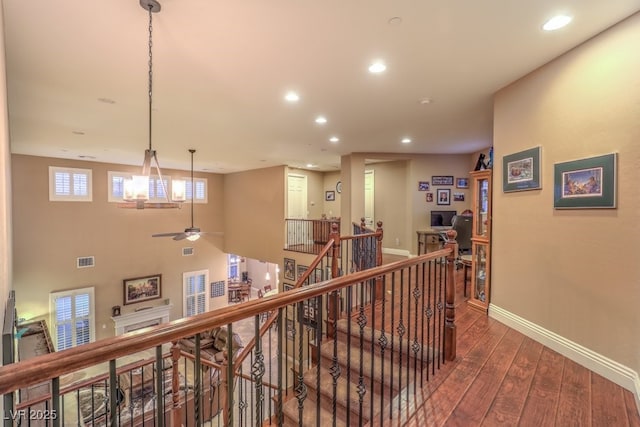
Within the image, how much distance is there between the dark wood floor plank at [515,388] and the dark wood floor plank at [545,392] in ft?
0.11

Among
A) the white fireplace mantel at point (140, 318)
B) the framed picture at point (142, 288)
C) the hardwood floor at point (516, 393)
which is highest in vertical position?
the hardwood floor at point (516, 393)

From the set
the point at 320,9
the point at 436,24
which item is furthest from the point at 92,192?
the point at 436,24

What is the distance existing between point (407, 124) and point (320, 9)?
313cm

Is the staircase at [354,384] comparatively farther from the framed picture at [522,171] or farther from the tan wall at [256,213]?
the tan wall at [256,213]

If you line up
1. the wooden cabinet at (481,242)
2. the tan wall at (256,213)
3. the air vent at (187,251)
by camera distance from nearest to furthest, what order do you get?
the wooden cabinet at (481,242), the tan wall at (256,213), the air vent at (187,251)

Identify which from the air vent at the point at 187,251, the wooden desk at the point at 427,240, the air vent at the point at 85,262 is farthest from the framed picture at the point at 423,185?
the air vent at the point at 85,262

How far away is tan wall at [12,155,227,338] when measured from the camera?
7441 millimetres

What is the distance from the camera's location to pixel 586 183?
250cm

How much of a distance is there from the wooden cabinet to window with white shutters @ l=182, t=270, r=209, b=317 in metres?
9.52

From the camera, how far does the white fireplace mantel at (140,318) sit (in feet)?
29.3

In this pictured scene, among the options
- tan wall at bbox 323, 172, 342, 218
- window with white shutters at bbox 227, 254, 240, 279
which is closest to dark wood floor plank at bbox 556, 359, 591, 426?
tan wall at bbox 323, 172, 342, 218

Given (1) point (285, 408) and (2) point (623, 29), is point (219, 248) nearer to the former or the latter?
(1) point (285, 408)

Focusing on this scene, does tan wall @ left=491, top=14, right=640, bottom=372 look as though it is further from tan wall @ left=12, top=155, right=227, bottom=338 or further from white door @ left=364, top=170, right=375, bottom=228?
tan wall @ left=12, top=155, right=227, bottom=338

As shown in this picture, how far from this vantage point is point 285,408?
2.98 meters
